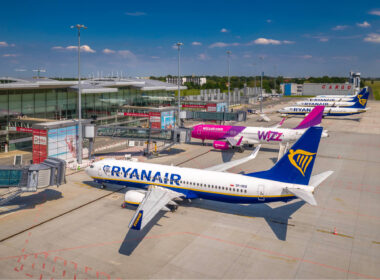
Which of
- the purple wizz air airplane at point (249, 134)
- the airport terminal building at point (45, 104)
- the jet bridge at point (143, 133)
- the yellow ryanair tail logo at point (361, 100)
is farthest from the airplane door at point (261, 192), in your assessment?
the yellow ryanair tail logo at point (361, 100)

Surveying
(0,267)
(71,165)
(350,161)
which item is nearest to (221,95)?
(350,161)

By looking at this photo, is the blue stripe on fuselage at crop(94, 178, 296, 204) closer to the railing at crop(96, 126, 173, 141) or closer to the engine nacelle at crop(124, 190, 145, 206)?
the engine nacelle at crop(124, 190, 145, 206)

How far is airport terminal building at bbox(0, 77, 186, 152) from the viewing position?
196ft

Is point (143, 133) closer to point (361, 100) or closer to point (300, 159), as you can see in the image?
point (300, 159)

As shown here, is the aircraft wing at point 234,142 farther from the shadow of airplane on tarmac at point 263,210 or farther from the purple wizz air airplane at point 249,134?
the shadow of airplane on tarmac at point 263,210

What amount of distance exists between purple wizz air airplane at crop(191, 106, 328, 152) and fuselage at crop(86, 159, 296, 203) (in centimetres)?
2997

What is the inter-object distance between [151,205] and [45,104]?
48.1m

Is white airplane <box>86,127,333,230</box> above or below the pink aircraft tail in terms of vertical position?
below

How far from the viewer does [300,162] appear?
29.5 metres

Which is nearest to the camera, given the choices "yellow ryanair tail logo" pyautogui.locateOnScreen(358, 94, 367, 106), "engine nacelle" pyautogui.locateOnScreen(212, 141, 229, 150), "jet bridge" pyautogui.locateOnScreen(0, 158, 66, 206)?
"jet bridge" pyautogui.locateOnScreen(0, 158, 66, 206)

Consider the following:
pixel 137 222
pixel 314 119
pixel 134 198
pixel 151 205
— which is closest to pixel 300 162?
pixel 151 205

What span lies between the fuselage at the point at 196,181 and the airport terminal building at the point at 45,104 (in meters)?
28.7

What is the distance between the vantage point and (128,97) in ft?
306

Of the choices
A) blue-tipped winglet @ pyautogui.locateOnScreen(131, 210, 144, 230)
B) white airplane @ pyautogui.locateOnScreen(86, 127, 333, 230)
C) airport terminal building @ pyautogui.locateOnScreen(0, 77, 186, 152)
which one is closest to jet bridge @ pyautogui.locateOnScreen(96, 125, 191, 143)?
airport terminal building @ pyautogui.locateOnScreen(0, 77, 186, 152)
